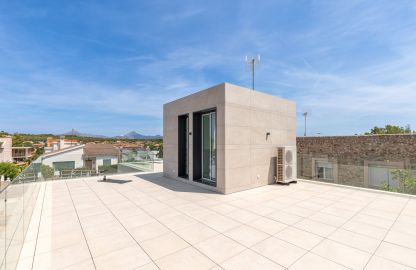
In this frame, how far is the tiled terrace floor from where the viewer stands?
8.96 ft

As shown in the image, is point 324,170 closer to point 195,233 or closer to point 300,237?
point 300,237

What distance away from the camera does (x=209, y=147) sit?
26.0 feet

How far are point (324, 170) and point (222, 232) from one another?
26.5 ft

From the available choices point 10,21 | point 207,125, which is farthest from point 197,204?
point 10,21

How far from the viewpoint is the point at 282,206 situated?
17.1 feet

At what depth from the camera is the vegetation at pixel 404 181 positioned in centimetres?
649

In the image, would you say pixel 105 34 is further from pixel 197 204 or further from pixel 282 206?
pixel 282 206

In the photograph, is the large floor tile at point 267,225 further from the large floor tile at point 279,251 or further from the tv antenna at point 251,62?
the tv antenna at point 251,62

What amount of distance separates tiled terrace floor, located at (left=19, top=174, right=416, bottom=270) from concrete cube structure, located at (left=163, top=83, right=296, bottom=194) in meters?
1.21

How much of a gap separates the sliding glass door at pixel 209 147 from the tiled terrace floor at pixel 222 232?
1623 millimetres

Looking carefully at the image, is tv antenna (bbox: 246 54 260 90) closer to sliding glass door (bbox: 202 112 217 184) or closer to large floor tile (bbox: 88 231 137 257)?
sliding glass door (bbox: 202 112 217 184)

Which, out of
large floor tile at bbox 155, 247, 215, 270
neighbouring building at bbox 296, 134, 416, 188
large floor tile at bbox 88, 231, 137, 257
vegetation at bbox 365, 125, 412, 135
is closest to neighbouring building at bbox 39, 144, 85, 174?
large floor tile at bbox 88, 231, 137, 257

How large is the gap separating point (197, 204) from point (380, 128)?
152 feet

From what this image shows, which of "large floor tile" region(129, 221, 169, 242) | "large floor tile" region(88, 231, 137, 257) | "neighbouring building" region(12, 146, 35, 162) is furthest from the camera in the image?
"neighbouring building" region(12, 146, 35, 162)
